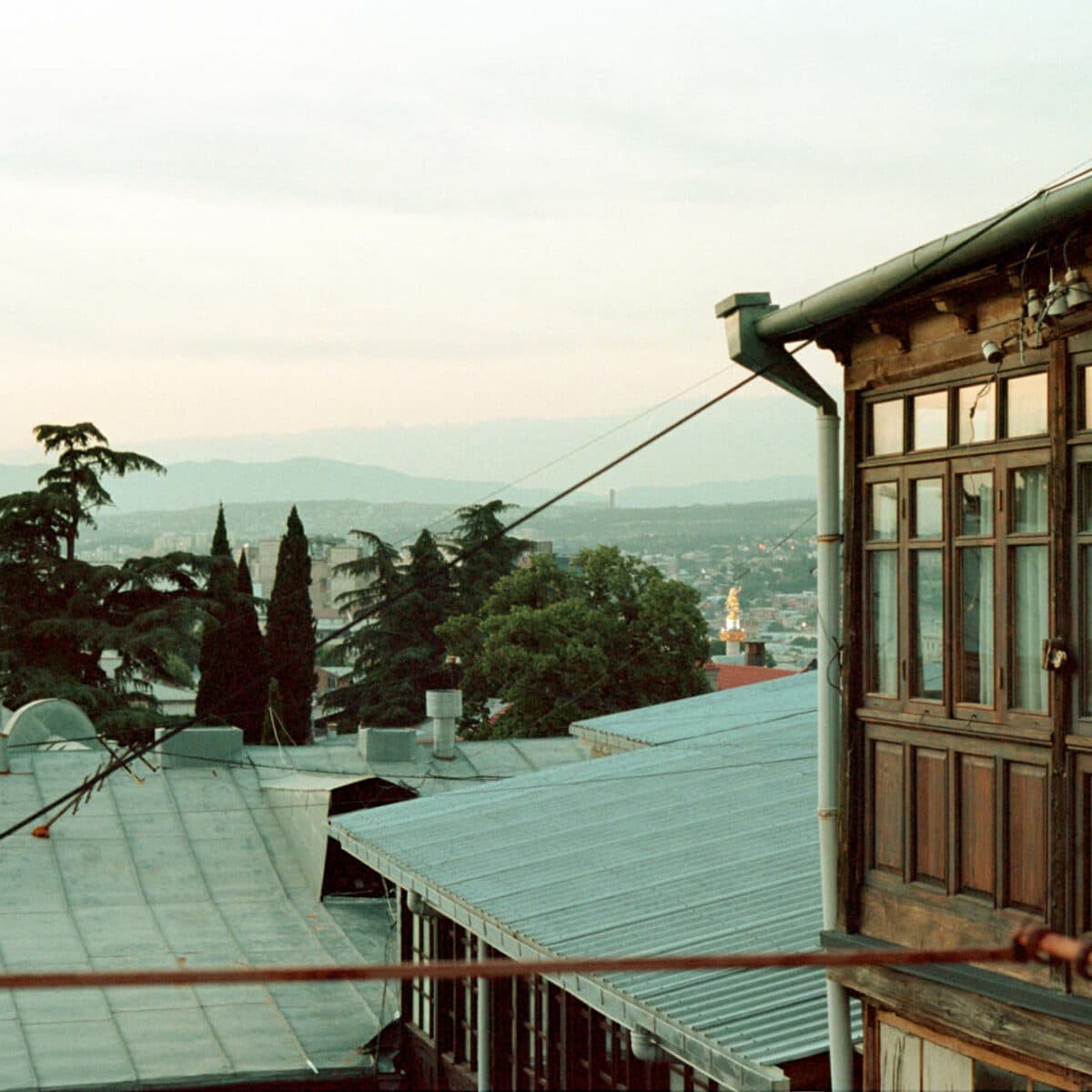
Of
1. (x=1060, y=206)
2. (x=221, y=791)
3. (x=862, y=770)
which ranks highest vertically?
(x=1060, y=206)

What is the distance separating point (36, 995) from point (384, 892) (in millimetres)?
6049

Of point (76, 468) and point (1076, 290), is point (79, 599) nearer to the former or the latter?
point (76, 468)

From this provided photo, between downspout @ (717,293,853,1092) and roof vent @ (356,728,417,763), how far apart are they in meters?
19.4

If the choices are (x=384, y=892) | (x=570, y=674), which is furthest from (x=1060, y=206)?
(x=570, y=674)

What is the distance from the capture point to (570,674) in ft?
176

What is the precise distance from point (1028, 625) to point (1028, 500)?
69cm

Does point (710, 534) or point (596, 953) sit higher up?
point (710, 534)

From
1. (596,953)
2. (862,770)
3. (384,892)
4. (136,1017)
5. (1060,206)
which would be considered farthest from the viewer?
(384,892)

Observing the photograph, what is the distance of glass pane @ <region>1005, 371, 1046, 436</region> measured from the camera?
891 cm

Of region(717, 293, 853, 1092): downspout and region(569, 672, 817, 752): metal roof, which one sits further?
region(569, 672, 817, 752): metal roof

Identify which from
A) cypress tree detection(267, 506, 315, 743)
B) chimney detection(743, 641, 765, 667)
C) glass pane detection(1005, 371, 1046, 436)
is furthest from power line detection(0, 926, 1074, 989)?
chimney detection(743, 641, 765, 667)

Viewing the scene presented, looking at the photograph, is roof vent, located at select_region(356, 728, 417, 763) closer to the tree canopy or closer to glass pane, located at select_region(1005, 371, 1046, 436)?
glass pane, located at select_region(1005, 371, 1046, 436)

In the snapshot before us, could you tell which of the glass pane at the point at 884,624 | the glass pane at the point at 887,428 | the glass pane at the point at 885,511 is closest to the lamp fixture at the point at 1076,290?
the glass pane at the point at 887,428

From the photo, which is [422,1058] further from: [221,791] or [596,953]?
[221,791]
